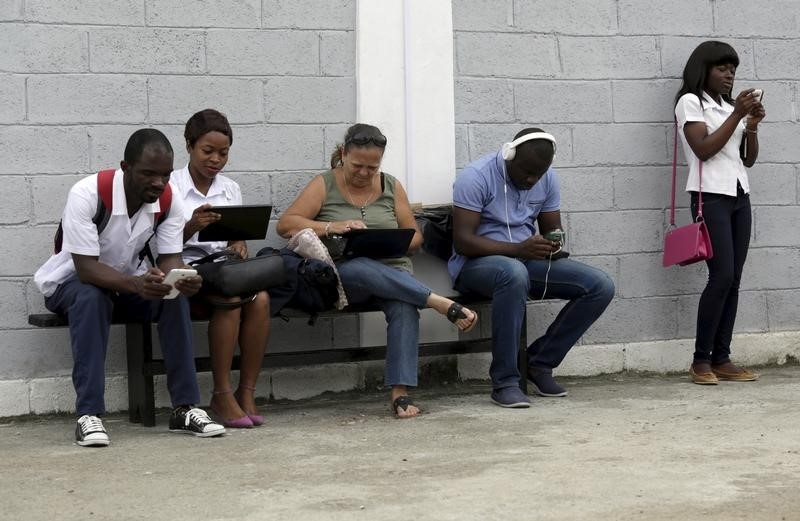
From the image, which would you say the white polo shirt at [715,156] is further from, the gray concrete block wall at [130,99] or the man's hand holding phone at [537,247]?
the gray concrete block wall at [130,99]

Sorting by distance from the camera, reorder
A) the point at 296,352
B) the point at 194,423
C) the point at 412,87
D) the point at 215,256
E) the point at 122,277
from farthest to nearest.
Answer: the point at 412,87 < the point at 296,352 < the point at 215,256 < the point at 194,423 < the point at 122,277

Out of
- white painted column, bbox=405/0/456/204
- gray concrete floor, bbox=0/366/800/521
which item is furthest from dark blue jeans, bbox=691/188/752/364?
white painted column, bbox=405/0/456/204

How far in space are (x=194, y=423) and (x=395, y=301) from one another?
1157 millimetres

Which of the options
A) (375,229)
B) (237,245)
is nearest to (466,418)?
(375,229)

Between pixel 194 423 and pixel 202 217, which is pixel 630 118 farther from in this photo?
pixel 194 423

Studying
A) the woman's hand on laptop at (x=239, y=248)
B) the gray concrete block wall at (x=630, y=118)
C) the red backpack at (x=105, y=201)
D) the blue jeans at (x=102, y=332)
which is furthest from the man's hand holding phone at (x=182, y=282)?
the gray concrete block wall at (x=630, y=118)

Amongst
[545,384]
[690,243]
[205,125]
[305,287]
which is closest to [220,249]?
[305,287]

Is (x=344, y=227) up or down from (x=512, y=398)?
up

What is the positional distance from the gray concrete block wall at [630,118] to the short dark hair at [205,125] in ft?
4.68

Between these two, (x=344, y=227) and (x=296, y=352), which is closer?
(x=344, y=227)

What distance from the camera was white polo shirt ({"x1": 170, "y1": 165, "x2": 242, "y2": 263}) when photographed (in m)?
6.01

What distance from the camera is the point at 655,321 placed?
7352 mm

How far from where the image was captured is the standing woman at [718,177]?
686cm

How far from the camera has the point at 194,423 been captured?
18.1 feet
